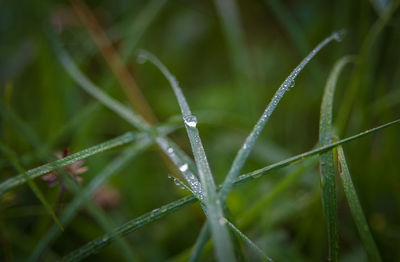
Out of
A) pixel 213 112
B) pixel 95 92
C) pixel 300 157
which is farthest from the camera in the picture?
pixel 213 112

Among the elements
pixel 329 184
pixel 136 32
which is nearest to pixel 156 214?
pixel 329 184

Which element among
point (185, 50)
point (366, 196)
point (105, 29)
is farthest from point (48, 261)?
point (185, 50)

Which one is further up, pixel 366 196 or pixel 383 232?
pixel 366 196

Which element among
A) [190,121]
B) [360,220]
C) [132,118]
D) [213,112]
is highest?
[213,112]

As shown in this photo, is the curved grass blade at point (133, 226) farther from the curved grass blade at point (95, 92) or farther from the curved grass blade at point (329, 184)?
the curved grass blade at point (95, 92)

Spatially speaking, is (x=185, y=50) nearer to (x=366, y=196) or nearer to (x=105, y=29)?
(x=105, y=29)

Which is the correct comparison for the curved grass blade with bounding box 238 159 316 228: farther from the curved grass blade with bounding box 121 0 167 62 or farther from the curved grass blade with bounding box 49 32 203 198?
the curved grass blade with bounding box 121 0 167 62

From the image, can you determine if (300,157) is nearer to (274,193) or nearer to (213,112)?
(274,193)

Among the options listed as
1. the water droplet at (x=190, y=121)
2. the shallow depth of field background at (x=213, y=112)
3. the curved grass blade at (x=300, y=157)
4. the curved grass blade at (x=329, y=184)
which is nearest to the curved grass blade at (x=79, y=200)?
the shallow depth of field background at (x=213, y=112)

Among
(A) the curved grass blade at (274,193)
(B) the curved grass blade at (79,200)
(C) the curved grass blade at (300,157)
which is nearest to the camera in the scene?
(C) the curved grass blade at (300,157)
